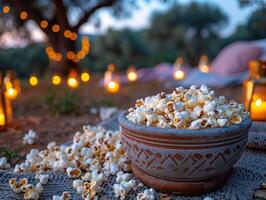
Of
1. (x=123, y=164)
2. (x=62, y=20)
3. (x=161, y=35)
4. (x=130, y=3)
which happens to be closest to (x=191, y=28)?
(x=161, y=35)

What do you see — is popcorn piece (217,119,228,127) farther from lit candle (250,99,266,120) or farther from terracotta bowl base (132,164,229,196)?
lit candle (250,99,266,120)

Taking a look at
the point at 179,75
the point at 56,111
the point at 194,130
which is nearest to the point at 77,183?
the point at 194,130

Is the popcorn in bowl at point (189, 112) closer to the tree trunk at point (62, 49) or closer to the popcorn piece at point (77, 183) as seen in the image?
the popcorn piece at point (77, 183)

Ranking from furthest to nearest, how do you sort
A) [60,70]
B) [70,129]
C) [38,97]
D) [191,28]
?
[191,28] → [60,70] → [38,97] → [70,129]

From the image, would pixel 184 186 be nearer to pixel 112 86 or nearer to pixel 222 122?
pixel 222 122

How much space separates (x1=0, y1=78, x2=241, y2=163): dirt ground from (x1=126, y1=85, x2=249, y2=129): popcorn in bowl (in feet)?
3.46

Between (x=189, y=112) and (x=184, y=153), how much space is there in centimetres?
19

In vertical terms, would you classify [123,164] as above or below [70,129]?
above

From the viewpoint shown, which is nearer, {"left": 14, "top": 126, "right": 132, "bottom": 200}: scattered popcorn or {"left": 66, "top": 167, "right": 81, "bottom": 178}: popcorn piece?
{"left": 14, "top": 126, "right": 132, "bottom": 200}: scattered popcorn

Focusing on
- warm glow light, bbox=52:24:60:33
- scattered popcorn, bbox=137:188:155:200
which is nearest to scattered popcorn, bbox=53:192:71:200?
scattered popcorn, bbox=137:188:155:200

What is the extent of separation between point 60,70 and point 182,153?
5.54m

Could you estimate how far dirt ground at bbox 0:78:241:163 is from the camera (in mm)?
2621

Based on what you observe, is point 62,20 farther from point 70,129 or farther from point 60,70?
point 70,129

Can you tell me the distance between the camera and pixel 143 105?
1622 millimetres
